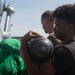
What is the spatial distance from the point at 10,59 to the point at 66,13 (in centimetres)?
148

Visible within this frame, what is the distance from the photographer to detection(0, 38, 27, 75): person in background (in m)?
4.50

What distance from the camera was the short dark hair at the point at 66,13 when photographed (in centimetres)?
350

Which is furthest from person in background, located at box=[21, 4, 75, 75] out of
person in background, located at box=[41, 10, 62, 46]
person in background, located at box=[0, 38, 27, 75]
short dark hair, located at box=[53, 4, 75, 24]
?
person in background, located at box=[41, 10, 62, 46]

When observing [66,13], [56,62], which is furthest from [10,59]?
[56,62]

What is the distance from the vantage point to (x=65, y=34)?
3.48 m

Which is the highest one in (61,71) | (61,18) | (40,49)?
(61,18)

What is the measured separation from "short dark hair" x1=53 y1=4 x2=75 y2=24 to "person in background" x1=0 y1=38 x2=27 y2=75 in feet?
4.33

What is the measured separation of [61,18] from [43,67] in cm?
66

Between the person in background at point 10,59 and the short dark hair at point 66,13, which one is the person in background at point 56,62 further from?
the person in background at point 10,59

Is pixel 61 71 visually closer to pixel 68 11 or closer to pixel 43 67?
pixel 43 67

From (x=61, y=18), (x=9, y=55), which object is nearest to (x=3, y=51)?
(x=9, y=55)

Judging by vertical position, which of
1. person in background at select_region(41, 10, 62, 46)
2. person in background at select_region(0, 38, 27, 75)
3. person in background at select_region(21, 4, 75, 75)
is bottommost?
person in background at select_region(0, 38, 27, 75)

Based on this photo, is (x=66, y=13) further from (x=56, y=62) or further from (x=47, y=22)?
(x=47, y=22)

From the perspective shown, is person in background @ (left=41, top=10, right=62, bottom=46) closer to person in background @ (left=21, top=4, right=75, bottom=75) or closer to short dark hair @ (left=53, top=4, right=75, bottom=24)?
short dark hair @ (left=53, top=4, right=75, bottom=24)
